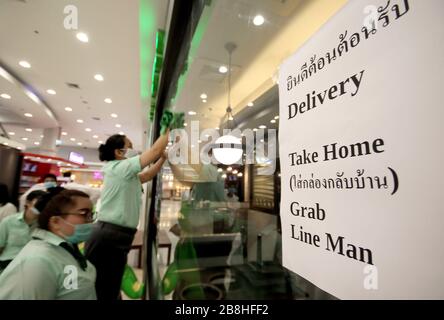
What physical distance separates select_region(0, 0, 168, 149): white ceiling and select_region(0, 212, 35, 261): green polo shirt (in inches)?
91.7

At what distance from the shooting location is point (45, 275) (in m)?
0.99

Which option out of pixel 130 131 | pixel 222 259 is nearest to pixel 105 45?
pixel 222 259

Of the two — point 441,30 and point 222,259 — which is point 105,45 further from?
point 441,30

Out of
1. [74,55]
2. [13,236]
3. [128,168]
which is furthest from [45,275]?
[74,55]

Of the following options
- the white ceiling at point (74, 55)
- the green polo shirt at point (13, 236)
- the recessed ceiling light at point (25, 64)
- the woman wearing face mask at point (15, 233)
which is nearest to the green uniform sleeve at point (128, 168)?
the woman wearing face mask at point (15, 233)

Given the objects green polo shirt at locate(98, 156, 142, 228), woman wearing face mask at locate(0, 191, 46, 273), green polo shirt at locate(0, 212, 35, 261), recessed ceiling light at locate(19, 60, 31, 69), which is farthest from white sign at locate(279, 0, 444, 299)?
recessed ceiling light at locate(19, 60, 31, 69)

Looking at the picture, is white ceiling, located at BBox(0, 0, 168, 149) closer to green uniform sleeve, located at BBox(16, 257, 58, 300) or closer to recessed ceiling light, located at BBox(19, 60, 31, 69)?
recessed ceiling light, located at BBox(19, 60, 31, 69)

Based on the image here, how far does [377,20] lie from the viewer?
308 mm

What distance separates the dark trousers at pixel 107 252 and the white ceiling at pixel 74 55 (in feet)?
6.92

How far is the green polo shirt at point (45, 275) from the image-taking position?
91cm

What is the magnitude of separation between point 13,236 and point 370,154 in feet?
8.33

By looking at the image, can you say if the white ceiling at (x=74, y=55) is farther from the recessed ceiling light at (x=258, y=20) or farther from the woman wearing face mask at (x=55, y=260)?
the woman wearing face mask at (x=55, y=260)

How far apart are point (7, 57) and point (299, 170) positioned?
18.3ft

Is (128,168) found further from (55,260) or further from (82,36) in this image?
(82,36)
